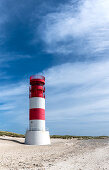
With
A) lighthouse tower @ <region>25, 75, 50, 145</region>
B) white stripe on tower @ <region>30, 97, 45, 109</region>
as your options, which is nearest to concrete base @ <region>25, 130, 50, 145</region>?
lighthouse tower @ <region>25, 75, 50, 145</region>

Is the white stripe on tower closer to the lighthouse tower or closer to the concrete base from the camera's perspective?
the lighthouse tower

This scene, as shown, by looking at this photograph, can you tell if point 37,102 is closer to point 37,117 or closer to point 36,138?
point 37,117

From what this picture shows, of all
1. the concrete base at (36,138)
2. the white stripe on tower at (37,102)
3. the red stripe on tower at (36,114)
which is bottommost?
the concrete base at (36,138)

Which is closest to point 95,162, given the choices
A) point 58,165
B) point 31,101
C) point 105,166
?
point 105,166

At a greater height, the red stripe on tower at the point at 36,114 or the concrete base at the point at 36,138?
the red stripe on tower at the point at 36,114

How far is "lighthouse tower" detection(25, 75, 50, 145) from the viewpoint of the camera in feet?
80.7

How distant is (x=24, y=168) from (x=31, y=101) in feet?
46.1

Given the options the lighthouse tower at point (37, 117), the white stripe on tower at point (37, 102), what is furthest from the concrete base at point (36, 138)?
the white stripe on tower at point (37, 102)

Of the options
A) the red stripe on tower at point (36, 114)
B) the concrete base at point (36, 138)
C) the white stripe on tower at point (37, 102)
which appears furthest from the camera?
the white stripe on tower at point (37, 102)

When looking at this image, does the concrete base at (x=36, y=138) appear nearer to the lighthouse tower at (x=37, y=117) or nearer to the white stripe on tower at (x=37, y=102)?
the lighthouse tower at (x=37, y=117)

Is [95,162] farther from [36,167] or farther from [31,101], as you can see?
[31,101]

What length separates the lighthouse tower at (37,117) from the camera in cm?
2459

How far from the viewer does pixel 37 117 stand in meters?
25.0

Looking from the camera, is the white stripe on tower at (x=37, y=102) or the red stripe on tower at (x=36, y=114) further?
the white stripe on tower at (x=37, y=102)
